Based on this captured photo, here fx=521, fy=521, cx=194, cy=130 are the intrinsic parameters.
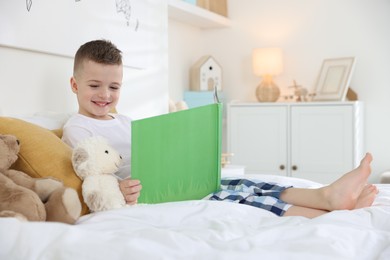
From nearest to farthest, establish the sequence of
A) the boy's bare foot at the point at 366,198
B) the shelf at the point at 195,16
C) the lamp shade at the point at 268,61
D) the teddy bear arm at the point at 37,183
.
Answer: the teddy bear arm at the point at 37,183 < the boy's bare foot at the point at 366,198 < the shelf at the point at 195,16 < the lamp shade at the point at 268,61

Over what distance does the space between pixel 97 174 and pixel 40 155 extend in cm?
16

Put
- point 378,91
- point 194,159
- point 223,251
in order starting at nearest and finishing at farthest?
point 223,251 → point 194,159 → point 378,91

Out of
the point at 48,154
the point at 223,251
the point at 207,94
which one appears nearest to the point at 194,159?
the point at 48,154

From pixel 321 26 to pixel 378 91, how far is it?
0.67 m

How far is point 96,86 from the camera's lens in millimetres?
1791

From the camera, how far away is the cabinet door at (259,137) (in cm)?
381

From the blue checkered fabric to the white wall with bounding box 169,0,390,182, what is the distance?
234 centimetres

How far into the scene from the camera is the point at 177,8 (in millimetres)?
3574

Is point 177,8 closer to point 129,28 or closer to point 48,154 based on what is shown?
point 129,28

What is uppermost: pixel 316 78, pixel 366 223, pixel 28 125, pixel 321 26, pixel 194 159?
pixel 321 26

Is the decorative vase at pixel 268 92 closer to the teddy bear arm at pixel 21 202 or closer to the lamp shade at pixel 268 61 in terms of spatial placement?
the lamp shade at pixel 268 61

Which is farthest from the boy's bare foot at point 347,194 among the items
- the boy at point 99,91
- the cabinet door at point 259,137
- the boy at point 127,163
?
the cabinet door at point 259,137

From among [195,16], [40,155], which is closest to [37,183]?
[40,155]

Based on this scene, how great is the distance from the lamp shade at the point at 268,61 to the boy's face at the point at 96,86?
239cm
